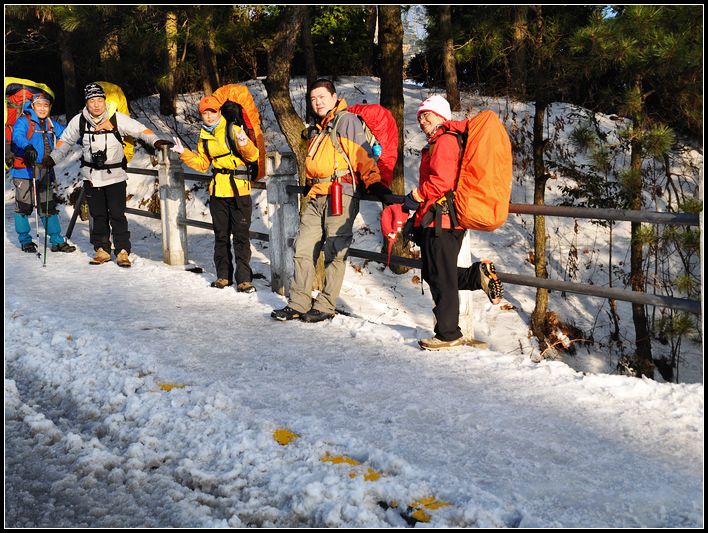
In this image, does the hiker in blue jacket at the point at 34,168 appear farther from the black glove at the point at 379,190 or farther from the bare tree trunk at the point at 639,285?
the bare tree trunk at the point at 639,285

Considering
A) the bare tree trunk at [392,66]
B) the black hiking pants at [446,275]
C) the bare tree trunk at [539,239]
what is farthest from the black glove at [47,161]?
the bare tree trunk at [539,239]

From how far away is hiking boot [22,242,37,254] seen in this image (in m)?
10.9

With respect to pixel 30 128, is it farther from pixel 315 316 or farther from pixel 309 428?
pixel 309 428

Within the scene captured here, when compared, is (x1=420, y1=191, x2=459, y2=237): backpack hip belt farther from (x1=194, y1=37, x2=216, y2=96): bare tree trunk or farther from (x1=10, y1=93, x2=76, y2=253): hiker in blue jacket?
(x1=194, y1=37, x2=216, y2=96): bare tree trunk

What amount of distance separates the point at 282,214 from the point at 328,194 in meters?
1.48

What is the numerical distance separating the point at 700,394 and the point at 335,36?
18.4 metres

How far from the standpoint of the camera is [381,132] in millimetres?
6953

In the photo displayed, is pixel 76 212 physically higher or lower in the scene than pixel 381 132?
lower

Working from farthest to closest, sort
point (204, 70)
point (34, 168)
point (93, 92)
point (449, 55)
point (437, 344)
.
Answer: point (204, 70) < point (449, 55) < point (34, 168) < point (93, 92) < point (437, 344)

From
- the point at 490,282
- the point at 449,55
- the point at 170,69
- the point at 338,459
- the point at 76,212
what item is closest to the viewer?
the point at 338,459

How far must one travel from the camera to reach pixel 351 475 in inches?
152

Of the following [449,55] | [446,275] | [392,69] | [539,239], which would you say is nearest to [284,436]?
[446,275]

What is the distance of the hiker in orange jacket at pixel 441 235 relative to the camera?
575cm

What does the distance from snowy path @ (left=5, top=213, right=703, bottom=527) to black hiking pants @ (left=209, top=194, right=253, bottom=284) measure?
66.8 inches
